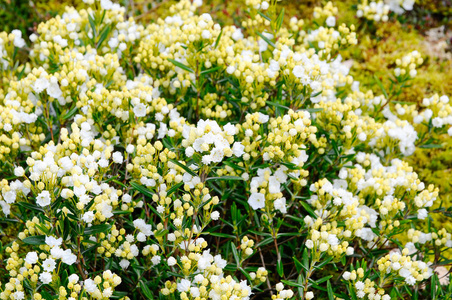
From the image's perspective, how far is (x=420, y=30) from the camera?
19.4ft

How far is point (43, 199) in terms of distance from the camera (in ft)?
8.24

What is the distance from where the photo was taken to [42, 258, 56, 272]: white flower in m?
2.55

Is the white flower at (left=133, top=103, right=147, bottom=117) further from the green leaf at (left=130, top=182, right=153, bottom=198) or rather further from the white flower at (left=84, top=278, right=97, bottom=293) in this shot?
the white flower at (left=84, top=278, right=97, bottom=293)

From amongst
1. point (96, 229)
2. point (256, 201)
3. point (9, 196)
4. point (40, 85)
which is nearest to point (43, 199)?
point (96, 229)

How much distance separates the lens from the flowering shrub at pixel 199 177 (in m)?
2.67

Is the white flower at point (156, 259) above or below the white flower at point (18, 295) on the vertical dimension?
above

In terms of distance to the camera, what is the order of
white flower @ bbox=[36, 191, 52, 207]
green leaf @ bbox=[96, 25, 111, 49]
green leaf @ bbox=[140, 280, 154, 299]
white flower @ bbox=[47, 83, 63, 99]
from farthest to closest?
green leaf @ bbox=[96, 25, 111, 49]
white flower @ bbox=[47, 83, 63, 99]
green leaf @ bbox=[140, 280, 154, 299]
white flower @ bbox=[36, 191, 52, 207]

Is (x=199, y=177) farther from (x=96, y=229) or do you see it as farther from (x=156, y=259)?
(x=96, y=229)

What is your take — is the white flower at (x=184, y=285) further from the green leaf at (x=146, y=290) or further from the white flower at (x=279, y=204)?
the white flower at (x=279, y=204)

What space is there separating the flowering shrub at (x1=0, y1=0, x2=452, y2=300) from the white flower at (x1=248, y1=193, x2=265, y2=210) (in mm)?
17

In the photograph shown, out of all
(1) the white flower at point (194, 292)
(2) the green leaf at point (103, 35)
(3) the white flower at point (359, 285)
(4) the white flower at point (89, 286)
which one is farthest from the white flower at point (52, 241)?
(2) the green leaf at point (103, 35)

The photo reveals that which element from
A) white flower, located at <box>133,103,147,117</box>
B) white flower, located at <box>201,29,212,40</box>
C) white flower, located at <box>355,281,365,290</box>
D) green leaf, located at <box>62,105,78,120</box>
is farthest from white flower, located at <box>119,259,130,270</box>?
white flower, located at <box>201,29,212,40</box>

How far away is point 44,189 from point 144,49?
1.65 metres

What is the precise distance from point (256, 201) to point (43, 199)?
1.36 metres
